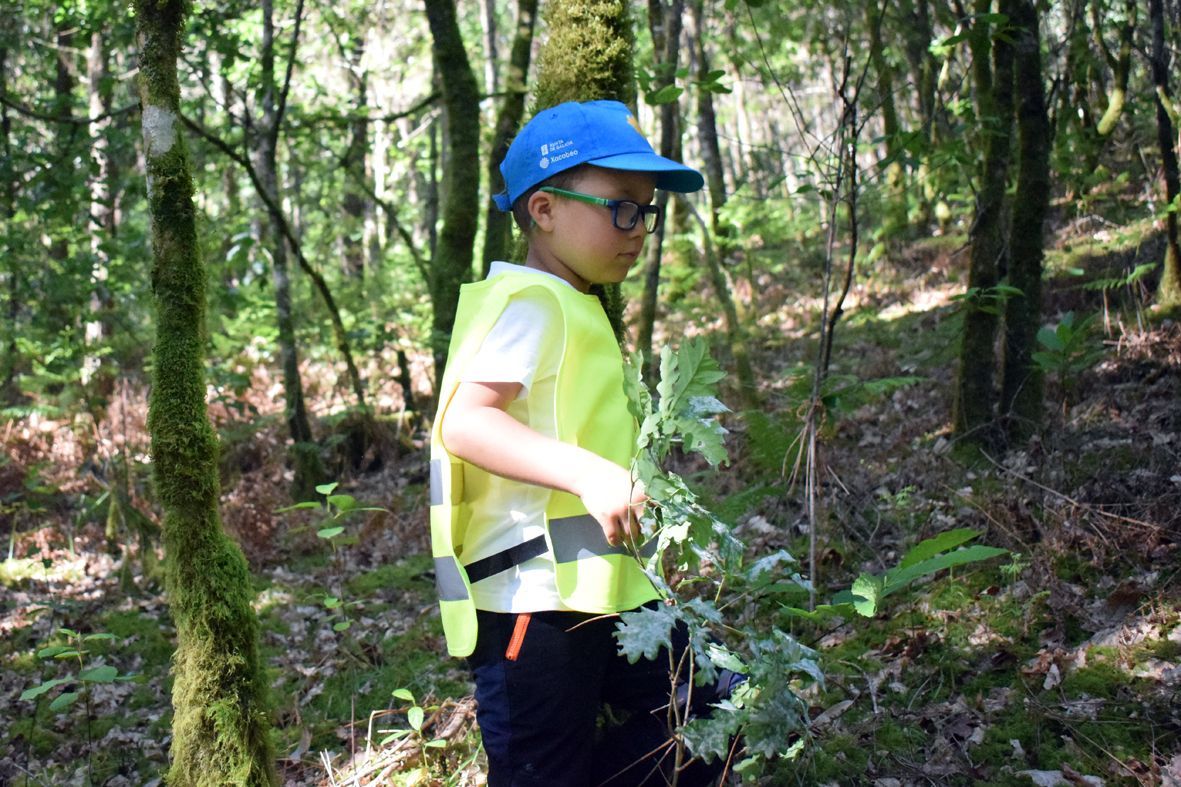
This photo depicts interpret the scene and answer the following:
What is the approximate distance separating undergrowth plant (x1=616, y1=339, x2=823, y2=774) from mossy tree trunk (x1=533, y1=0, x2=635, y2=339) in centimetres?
173

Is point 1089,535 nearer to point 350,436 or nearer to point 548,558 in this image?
point 548,558

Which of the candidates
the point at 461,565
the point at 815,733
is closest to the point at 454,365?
the point at 461,565

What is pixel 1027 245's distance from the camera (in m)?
5.65

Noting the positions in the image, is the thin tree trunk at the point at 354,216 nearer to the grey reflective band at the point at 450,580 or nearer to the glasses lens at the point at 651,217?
the glasses lens at the point at 651,217

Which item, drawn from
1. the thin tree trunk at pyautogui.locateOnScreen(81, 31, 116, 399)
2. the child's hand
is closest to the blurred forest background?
the thin tree trunk at pyautogui.locateOnScreen(81, 31, 116, 399)

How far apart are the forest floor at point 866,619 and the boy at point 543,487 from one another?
0.64m

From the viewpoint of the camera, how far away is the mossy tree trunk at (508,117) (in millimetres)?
6828

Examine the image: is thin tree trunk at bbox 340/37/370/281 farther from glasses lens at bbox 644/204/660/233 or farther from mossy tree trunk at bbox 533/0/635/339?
glasses lens at bbox 644/204/660/233

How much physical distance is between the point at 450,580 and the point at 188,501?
104 cm

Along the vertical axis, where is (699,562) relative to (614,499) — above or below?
below

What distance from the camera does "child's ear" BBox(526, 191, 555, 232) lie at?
242 cm

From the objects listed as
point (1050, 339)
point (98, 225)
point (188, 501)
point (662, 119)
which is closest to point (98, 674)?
point (188, 501)

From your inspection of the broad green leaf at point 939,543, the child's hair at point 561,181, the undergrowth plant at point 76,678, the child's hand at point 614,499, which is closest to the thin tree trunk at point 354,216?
the undergrowth plant at point 76,678

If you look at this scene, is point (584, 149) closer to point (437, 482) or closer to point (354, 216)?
point (437, 482)
